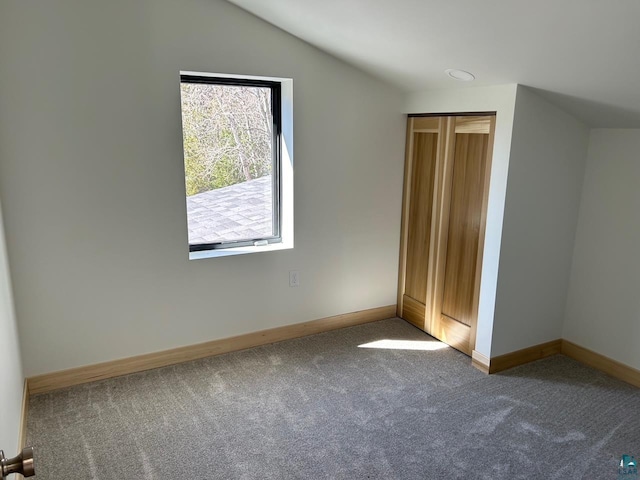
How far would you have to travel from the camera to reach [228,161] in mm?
3084

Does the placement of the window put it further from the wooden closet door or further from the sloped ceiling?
the wooden closet door

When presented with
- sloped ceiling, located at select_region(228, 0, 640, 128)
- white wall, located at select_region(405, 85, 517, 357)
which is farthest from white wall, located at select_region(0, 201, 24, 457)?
white wall, located at select_region(405, 85, 517, 357)

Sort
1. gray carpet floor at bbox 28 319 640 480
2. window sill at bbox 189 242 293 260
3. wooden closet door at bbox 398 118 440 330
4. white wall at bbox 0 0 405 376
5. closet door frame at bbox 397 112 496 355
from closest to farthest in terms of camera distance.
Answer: gray carpet floor at bbox 28 319 640 480
white wall at bbox 0 0 405 376
closet door frame at bbox 397 112 496 355
window sill at bbox 189 242 293 260
wooden closet door at bbox 398 118 440 330

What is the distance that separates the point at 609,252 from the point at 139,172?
2.85 m

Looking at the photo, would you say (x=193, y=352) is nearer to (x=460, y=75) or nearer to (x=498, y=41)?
(x=460, y=75)

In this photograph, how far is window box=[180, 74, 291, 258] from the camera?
2.95 meters

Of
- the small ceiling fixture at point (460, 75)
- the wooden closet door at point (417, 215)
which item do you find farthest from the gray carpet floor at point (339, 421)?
the small ceiling fixture at point (460, 75)

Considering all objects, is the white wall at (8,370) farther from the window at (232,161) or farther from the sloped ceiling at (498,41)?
the sloped ceiling at (498,41)

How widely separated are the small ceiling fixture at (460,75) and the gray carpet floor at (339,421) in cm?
174

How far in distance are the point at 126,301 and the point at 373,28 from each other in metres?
2.06

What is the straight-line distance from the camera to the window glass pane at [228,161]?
2.95 meters

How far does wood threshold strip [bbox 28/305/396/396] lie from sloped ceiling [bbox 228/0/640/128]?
176 centimetres

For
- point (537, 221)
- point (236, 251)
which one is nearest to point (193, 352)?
point (236, 251)

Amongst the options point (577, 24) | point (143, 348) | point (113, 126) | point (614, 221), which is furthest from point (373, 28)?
point (143, 348)
